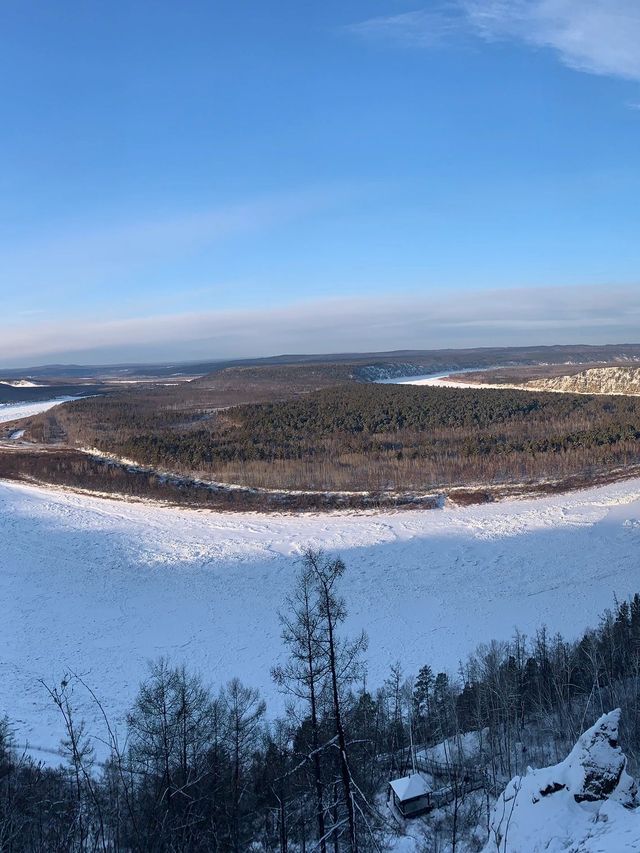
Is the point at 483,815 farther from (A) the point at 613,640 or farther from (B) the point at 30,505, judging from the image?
(B) the point at 30,505

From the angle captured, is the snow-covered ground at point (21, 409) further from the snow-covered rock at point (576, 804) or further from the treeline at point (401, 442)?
the snow-covered rock at point (576, 804)

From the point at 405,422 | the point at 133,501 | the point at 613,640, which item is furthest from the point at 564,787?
the point at 405,422

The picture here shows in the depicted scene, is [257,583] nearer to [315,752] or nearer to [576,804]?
[315,752]

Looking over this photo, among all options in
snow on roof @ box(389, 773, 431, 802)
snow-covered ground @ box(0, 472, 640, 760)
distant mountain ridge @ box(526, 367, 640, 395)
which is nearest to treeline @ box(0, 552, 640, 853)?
snow on roof @ box(389, 773, 431, 802)

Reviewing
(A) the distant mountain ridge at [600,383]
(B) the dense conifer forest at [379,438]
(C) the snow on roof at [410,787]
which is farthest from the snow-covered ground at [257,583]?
(A) the distant mountain ridge at [600,383]

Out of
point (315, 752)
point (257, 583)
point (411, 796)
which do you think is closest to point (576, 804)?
point (315, 752)
